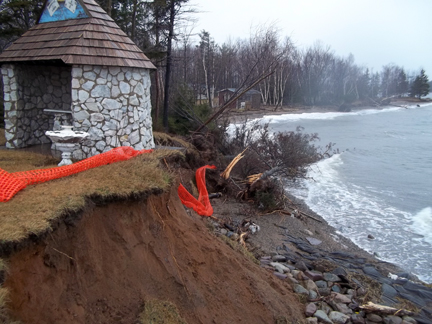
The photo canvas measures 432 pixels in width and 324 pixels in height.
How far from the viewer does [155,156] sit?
739 centimetres

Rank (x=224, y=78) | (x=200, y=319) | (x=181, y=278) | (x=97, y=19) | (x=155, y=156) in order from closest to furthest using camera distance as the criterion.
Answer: (x=200, y=319) → (x=181, y=278) → (x=155, y=156) → (x=97, y=19) → (x=224, y=78)

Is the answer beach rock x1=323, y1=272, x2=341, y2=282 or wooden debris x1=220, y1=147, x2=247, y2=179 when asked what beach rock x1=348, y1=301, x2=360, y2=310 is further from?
wooden debris x1=220, y1=147, x2=247, y2=179

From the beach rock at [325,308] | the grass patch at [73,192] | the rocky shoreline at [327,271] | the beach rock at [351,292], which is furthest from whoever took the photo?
the beach rock at [351,292]

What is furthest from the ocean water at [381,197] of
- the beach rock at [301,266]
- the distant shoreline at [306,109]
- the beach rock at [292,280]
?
the distant shoreline at [306,109]

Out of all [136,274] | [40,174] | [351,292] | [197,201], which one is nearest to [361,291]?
[351,292]

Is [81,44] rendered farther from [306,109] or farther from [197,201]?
[306,109]

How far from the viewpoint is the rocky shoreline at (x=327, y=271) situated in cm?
636

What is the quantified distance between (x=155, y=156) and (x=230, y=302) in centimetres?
343

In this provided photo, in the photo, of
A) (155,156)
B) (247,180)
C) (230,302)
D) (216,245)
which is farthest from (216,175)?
(230,302)

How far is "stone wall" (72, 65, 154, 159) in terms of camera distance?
344 inches

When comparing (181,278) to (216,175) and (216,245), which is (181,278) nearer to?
(216,245)

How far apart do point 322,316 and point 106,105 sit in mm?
6871

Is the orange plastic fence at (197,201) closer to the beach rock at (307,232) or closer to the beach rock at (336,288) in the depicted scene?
the beach rock at (307,232)

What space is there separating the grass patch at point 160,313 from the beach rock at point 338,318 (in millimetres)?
2917
